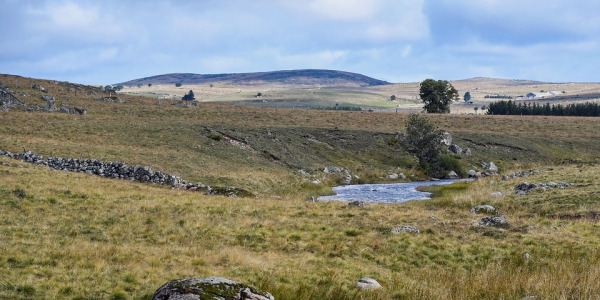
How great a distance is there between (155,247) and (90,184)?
18.0m

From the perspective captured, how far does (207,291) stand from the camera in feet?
33.4

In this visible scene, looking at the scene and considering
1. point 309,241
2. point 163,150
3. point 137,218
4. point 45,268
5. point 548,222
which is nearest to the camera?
point 45,268

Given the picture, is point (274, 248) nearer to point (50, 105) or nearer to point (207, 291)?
point (207, 291)

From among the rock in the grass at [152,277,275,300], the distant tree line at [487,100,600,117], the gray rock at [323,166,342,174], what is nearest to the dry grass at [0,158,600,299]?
the rock in the grass at [152,277,275,300]

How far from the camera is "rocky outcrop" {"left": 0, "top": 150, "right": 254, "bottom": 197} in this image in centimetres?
→ 4262

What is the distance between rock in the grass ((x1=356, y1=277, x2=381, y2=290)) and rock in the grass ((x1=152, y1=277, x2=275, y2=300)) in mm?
4527

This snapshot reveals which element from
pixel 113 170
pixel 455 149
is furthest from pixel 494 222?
pixel 455 149

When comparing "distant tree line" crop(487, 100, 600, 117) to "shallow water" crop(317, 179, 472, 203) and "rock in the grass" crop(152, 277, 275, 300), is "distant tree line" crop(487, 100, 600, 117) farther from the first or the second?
"rock in the grass" crop(152, 277, 275, 300)

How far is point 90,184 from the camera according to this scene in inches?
1336

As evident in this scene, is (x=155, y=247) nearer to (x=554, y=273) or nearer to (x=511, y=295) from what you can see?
(x=511, y=295)

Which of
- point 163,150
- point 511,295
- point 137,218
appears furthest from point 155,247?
point 163,150

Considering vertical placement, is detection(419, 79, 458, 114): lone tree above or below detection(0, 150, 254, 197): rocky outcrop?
above

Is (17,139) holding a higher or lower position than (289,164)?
higher

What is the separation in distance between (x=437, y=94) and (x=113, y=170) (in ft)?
388
